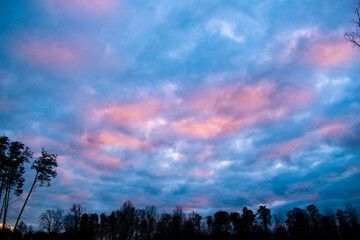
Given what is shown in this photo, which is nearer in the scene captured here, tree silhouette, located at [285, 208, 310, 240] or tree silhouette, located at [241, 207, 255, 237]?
tree silhouette, located at [285, 208, 310, 240]

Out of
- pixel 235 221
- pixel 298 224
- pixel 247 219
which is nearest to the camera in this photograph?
pixel 298 224

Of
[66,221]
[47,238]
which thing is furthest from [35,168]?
[66,221]

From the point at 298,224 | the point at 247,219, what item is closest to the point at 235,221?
the point at 247,219

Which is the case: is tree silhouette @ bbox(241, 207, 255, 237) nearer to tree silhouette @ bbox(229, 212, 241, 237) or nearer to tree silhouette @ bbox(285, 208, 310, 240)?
tree silhouette @ bbox(229, 212, 241, 237)

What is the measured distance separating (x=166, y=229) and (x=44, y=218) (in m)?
43.9

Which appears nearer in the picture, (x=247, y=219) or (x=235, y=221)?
(x=247, y=219)

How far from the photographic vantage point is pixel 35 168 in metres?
35.2

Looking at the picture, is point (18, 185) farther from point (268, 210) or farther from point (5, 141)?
point (268, 210)

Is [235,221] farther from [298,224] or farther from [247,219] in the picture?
[298,224]

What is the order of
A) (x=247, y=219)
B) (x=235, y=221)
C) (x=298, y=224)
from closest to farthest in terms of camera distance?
(x=298, y=224), (x=247, y=219), (x=235, y=221)

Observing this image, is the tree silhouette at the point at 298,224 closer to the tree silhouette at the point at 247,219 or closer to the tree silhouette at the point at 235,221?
the tree silhouette at the point at 247,219

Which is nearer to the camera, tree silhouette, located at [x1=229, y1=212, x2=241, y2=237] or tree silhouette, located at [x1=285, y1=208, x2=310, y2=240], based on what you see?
tree silhouette, located at [x1=285, y1=208, x2=310, y2=240]

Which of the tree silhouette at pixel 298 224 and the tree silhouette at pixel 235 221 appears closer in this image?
the tree silhouette at pixel 298 224

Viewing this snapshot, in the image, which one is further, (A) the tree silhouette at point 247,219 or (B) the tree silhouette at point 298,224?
(A) the tree silhouette at point 247,219
